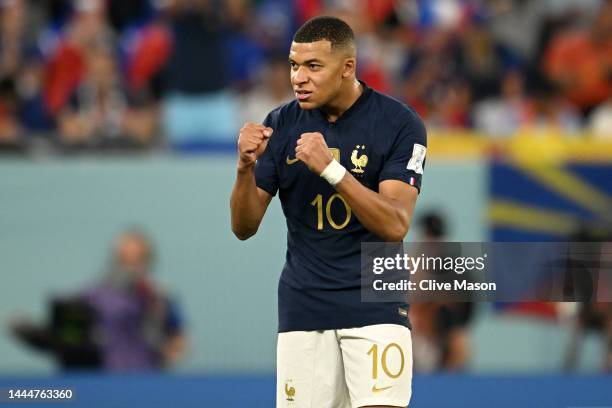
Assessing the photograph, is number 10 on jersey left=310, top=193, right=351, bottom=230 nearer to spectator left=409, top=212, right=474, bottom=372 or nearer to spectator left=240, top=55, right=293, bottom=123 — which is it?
spectator left=409, top=212, right=474, bottom=372

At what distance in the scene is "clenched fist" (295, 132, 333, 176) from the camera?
15.9 feet

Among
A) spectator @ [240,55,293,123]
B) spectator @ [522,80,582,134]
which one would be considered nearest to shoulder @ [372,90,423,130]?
spectator @ [240,55,293,123]

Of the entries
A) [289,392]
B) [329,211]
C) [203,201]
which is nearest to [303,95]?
[329,211]

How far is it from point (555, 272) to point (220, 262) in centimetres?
448

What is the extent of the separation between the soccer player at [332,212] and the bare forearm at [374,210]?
0.03 m

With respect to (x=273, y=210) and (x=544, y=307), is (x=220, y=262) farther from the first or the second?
(x=544, y=307)

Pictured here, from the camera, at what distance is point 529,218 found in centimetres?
1038

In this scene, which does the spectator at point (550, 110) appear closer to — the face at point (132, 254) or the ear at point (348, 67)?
the face at point (132, 254)

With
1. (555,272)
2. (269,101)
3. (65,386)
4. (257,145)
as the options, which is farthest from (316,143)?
(269,101)

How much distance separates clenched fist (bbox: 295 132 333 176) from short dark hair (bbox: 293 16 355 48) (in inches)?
18.6

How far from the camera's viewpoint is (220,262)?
10.2m

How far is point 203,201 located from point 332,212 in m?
5.17

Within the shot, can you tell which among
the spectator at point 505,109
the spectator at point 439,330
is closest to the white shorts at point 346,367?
the spectator at point 439,330

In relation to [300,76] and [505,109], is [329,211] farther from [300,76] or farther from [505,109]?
[505,109]
